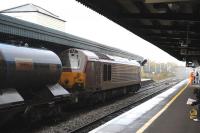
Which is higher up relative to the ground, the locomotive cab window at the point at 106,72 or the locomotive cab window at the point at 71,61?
the locomotive cab window at the point at 71,61

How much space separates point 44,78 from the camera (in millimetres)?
15391

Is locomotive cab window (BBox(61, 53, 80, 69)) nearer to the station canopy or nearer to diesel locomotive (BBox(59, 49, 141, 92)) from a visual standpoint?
diesel locomotive (BBox(59, 49, 141, 92))

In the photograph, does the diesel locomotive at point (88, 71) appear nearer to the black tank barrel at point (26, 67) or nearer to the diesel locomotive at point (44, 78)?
the diesel locomotive at point (44, 78)

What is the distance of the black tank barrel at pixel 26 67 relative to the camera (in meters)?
12.6

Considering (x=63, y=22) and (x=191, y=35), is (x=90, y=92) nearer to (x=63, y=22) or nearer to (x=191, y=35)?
(x=191, y=35)

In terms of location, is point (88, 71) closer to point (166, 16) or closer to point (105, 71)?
point (105, 71)

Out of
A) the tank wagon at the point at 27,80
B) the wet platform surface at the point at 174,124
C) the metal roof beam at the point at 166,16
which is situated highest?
the metal roof beam at the point at 166,16

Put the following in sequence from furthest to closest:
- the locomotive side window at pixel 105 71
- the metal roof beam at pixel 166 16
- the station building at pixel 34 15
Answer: the station building at pixel 34 15
the locomotive side window at pixel 105 71
the metal roof beam at pixel 166 16

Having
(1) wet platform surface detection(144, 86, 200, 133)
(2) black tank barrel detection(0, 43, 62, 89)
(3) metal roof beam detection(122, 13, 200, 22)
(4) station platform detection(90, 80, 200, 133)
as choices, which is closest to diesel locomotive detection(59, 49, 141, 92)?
(3) metal roof beam detection(122, 13, 200, 22)

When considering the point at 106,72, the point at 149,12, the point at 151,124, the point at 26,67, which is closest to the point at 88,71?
the point at 106,72

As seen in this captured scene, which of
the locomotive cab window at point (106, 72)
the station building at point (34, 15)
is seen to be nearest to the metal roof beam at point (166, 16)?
the locomotive cab window at point (106, 72)

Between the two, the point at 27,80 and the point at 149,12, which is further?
the point at 149,12

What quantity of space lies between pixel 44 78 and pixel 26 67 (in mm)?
1732

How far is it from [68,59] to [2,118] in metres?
9.61
